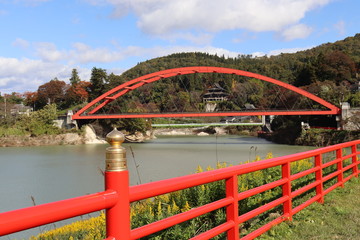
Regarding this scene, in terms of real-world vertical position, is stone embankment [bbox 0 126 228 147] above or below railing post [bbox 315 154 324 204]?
below

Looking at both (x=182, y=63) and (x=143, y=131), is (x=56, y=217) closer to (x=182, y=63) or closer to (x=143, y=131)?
(x=143, y=131)

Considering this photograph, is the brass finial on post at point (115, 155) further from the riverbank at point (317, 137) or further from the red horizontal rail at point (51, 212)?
the riverbank at point (317, 137)

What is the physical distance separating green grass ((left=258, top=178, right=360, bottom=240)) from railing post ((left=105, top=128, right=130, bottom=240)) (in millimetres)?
1912

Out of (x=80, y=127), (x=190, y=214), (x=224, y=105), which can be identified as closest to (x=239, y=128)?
(x=224, y=105)

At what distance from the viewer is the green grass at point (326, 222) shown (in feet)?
10.5

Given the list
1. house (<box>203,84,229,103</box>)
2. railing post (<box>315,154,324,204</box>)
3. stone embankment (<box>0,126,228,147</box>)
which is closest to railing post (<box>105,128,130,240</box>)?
railing post (<box>315,154,324,204</box>)

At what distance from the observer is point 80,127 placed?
121 ft

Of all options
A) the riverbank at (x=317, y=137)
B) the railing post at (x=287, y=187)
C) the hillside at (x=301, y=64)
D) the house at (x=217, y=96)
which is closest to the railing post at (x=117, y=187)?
the railing post at (x=287, y=187)

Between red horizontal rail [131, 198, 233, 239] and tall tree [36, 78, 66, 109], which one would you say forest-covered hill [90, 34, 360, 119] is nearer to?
tall tree [36, 78, 66, 109]

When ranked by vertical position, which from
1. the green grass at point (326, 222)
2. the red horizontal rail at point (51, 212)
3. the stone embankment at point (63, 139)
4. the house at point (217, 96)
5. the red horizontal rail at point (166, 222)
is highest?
the house at point (217, 96)

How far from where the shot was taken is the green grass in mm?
3191

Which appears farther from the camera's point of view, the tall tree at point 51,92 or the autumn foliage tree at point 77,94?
→ the tall tree at point 51,92

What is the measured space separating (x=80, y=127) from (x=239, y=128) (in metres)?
25.3

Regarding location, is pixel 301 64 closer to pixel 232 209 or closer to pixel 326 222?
pixel 326 222
